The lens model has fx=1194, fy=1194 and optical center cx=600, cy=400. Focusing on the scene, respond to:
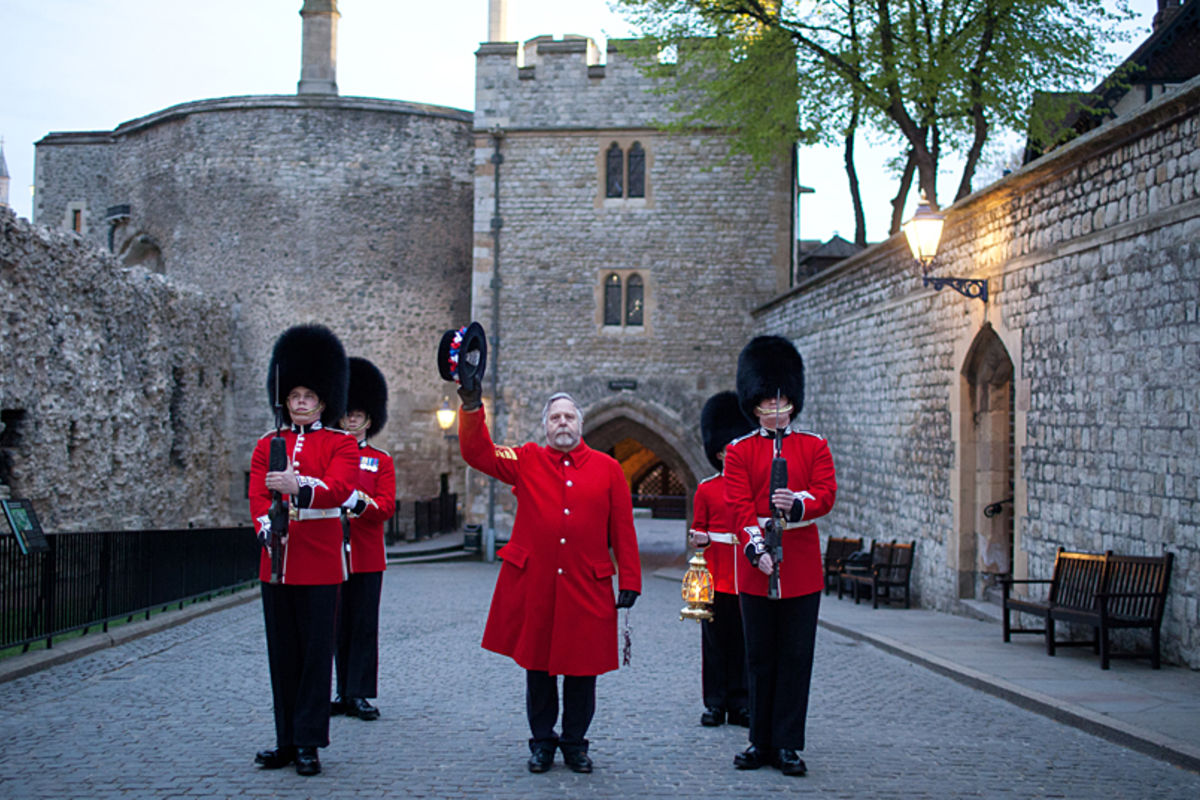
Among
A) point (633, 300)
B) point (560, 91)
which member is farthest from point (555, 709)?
point (560, 91)

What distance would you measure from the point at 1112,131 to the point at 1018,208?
1.87 meters

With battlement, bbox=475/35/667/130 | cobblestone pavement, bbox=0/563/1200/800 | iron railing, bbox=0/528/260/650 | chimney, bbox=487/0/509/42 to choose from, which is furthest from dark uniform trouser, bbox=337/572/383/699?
chimney, bbox=487/0/509/42

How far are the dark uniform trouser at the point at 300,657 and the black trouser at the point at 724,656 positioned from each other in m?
2.00

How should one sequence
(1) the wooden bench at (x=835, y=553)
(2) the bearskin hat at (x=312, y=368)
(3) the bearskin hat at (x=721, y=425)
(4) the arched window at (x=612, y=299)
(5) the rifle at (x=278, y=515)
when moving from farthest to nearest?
(4) the arched window at (x=612, y=299) < (1) the wooden bench at (x=835, y=553) < (3) the bearskin hat at (x=721, y=425) < (2) the bearskin hat at (x=312, y=368) < (5) the rifle at (x=278, y=515)

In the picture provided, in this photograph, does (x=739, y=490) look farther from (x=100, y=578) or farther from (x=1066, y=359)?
(x=100, y=578)

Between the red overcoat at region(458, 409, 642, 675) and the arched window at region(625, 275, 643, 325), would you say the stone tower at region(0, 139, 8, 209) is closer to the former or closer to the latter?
the arched window at region(625, 275, 643, 325)

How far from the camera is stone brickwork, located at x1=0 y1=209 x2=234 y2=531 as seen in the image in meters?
14.3

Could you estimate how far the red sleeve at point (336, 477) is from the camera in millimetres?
5296

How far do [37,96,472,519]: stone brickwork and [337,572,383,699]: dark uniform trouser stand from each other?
741 inches

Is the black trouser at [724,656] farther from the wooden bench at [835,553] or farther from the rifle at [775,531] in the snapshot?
the wooden bench at [835,553]

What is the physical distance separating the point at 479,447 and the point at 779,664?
64.9 inches

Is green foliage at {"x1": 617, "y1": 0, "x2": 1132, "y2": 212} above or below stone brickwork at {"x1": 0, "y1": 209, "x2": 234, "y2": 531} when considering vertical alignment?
above

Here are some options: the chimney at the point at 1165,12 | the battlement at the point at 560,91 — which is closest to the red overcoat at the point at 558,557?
the battlement at the point at 560,91

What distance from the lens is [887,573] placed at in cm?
1322
